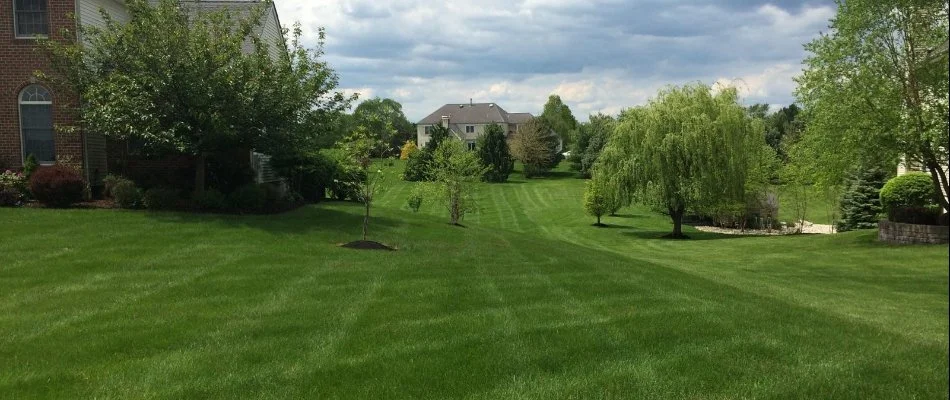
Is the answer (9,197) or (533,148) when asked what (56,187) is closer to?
(9,197)

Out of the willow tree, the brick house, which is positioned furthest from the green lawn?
the willow tree

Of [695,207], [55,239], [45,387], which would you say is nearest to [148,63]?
[55,239]

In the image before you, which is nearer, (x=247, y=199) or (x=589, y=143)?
(x=247, y=199)

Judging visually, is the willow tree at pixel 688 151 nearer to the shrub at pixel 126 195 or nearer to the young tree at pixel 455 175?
the young tree at pixel 455 175

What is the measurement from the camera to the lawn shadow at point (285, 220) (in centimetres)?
1631

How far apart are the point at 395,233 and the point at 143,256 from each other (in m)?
6.79

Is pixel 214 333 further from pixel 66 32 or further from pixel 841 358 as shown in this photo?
pixel 66 32

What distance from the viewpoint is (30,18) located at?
19.3 m

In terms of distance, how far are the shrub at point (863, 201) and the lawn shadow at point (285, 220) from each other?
24.4 m

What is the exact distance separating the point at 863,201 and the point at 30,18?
35.6 metres

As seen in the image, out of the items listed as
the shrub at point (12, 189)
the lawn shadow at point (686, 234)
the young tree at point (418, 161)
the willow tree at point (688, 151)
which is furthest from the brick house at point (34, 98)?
the young tree at point (418, 161)

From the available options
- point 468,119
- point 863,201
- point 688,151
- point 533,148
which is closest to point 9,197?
point 688,151

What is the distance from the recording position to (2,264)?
1080 centimetres

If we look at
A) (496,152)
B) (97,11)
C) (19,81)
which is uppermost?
(97,11)
